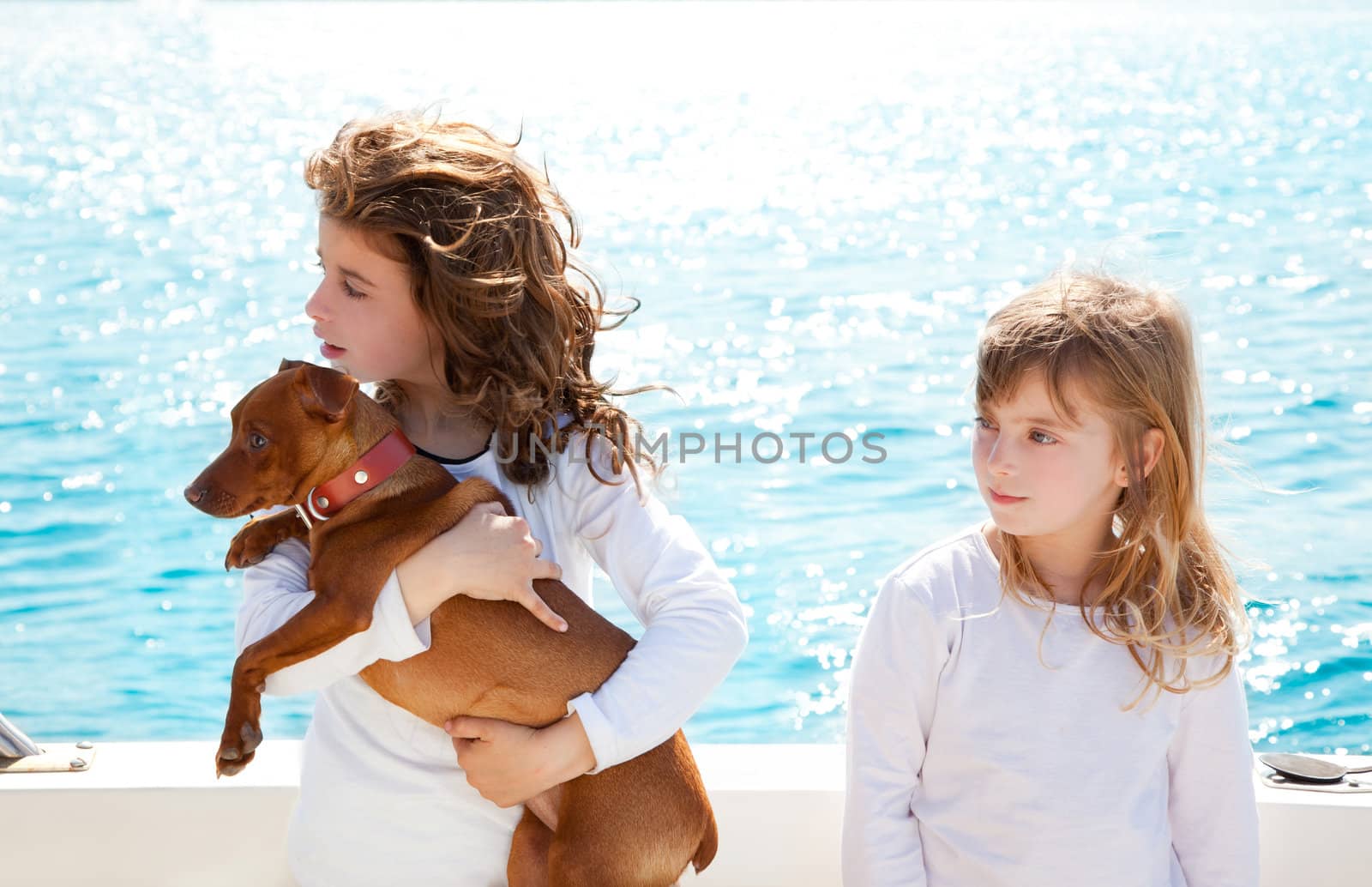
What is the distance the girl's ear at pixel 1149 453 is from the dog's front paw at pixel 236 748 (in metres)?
1.12

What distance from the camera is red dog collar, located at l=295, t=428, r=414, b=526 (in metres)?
1.54

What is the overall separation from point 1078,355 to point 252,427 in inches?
40.5

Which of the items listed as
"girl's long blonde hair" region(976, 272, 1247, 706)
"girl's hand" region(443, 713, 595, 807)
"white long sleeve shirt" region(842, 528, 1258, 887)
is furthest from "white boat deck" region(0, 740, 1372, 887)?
"girl's hand" region(443, 713, 595, 807)

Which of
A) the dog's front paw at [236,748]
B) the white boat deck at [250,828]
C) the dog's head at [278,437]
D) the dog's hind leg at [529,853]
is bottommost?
the white boat deck at [250,828]

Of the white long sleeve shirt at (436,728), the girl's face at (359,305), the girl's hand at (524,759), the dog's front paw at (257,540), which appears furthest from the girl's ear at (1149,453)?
the dog's front paw at (257,540)

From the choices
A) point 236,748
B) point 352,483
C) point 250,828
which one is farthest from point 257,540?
point 250,828

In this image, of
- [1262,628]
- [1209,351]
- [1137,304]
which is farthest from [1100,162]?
[1137,304]

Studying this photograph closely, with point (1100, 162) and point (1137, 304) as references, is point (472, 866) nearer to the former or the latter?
point (1137, 304)

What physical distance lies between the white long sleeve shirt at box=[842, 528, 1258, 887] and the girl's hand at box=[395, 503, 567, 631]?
46 centimetres

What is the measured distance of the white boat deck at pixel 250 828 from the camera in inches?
79.3

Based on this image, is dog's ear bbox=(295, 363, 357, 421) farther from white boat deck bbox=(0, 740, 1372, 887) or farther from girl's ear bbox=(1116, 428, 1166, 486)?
girl's ear bbox=(1116, 428, 1166, 486)

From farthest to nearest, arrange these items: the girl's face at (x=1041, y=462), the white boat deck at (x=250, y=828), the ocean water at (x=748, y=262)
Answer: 1. the ocean water at (x=748, y=262)
2. the white boat deck at (x=250, y=828)
3. the girl's face at (x=1041, y=462)

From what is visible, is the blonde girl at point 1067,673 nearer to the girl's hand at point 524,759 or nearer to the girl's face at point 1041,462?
the girl's face at point 1041,462

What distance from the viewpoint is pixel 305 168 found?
171 centimetres
